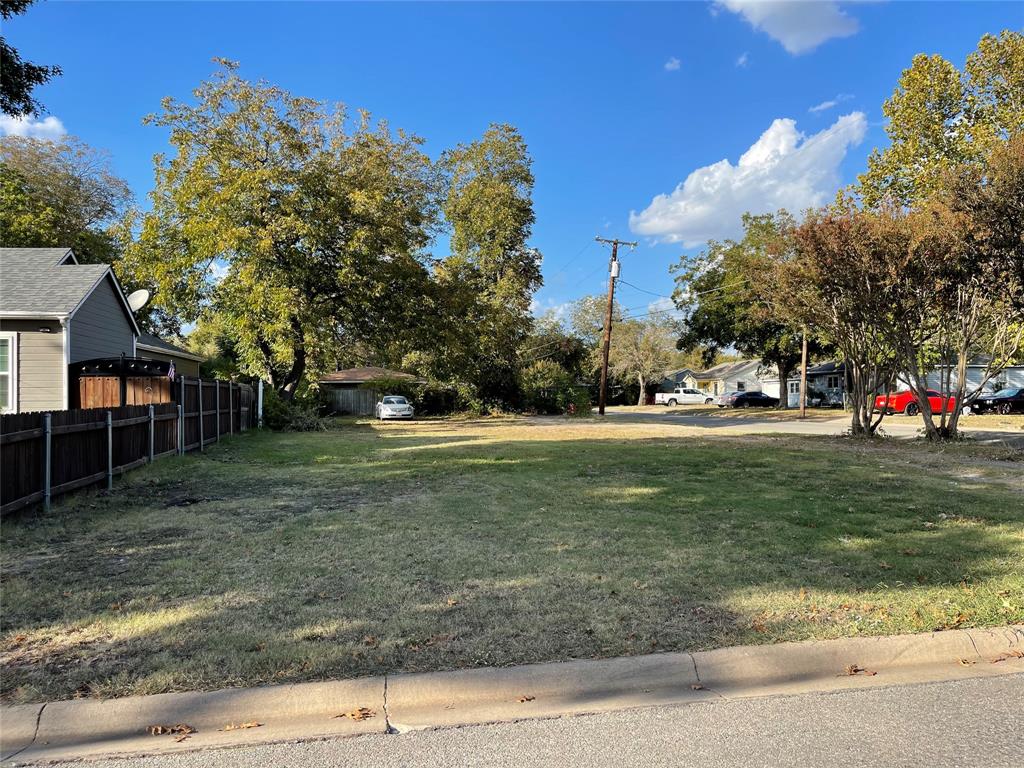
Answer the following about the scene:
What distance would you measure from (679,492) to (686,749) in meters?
5.93

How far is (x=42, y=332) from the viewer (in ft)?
45.5

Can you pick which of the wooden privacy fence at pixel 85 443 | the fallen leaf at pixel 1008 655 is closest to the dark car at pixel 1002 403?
the fallen leaf at pixel 1008 655

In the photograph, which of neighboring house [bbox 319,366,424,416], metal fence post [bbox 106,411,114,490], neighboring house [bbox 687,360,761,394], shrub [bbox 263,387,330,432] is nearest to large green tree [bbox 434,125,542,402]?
neighboring house [bbox 319,366,424,416]

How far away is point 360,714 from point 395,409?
1180 inches

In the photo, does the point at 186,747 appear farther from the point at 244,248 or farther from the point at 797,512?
the point at 244,248

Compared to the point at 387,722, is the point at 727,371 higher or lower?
higher

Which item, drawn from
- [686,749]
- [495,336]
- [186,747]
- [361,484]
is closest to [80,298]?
[361,484]

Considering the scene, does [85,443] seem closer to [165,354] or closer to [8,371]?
[8,371]

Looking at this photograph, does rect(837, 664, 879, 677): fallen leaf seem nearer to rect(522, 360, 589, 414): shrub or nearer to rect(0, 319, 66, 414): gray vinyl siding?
rect(0, 319, 66, 414): gray vinyl siding

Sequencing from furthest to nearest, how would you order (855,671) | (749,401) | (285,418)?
(749,401)
(285,418)
(855,671)

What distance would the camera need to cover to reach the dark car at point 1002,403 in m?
31.2

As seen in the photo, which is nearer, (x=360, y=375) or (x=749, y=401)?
(x=360, y=375)

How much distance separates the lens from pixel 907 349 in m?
14.8

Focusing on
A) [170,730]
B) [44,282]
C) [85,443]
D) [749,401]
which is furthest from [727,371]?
[170,730]
